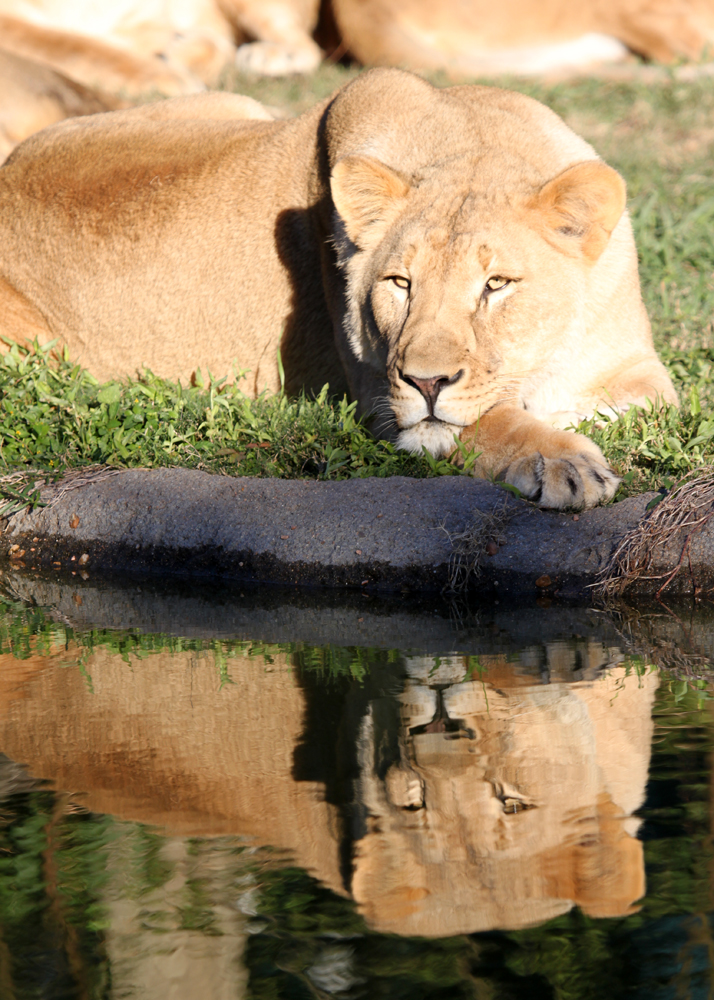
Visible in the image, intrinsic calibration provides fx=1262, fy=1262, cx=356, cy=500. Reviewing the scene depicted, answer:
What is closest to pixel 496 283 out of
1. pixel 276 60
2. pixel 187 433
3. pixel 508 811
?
pixel 187 433

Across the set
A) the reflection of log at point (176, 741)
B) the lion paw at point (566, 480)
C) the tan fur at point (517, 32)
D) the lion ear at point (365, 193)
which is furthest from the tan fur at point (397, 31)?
the reflection of log at point (176, 741)

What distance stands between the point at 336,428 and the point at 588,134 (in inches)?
224

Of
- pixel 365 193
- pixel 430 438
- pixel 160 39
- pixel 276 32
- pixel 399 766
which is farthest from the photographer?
pixel 276 32

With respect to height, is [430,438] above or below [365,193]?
below

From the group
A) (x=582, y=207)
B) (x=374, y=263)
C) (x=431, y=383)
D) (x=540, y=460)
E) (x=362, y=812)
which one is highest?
(x=582, y=207)

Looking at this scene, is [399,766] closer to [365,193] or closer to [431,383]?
[431,383]

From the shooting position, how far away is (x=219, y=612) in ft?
12.4

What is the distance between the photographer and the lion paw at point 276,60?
1113 centimetres

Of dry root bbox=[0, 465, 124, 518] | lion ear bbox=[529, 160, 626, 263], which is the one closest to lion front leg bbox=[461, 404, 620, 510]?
lion ear bbox=[529, 160, 626, 263]

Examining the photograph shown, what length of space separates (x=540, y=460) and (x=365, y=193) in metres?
1.22

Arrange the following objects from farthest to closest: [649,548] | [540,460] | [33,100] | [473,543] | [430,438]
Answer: [33,100] → [430,438] → [540,460] → [473,543] → [649,548]

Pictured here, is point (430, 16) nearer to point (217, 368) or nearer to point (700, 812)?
point (217, 368)

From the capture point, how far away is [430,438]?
4.22 metres

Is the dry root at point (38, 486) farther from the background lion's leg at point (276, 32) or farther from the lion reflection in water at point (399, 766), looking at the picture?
the background lion's leg at point (276, 32)
